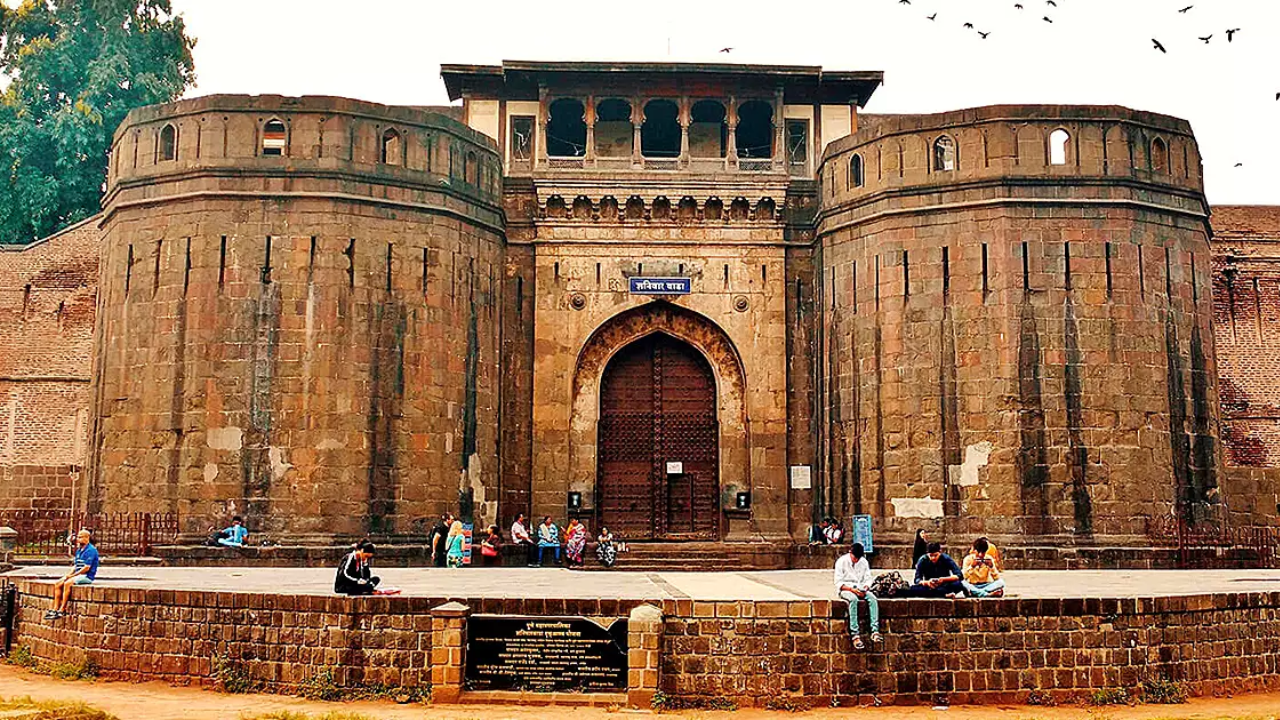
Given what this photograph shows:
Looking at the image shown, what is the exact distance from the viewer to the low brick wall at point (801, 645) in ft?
46.1

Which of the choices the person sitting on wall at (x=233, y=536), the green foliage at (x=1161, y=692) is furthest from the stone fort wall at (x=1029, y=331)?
the person sitting on wall at (x=233, y=536)

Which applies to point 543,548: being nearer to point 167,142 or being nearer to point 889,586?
point 167,142

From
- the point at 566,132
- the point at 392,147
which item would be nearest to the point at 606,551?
the point at 392,147

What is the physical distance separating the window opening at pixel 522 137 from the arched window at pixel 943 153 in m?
9.39

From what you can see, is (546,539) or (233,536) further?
(546,539)

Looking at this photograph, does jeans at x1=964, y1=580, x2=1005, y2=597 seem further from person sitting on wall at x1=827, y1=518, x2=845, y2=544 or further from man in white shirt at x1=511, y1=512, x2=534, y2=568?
man in white shirt at x1=511, y1=512, x2=534, y2=568

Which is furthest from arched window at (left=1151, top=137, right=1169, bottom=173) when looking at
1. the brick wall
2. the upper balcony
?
the brick wall

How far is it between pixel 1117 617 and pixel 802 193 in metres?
17.1

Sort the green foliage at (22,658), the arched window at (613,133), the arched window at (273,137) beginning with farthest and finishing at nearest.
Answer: the arched window at (613,133) → the arched window at (273,137) → the green foliage at (22,658)

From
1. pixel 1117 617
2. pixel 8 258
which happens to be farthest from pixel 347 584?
pixel 8 258

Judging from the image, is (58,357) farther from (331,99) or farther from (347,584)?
(347,584)

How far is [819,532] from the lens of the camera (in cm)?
2800

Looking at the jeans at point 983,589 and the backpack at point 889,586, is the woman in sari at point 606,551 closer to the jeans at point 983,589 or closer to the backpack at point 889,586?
the jeans at point 983,589

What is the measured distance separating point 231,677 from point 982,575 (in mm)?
8680
